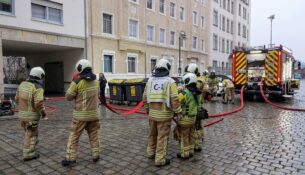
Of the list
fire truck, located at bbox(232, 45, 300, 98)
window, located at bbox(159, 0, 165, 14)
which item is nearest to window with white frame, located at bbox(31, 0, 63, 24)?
fire truck, located at bbox(232, 45, 300, 98)

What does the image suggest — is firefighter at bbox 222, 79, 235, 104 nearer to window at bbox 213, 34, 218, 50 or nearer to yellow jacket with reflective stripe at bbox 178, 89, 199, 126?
yellow jacket with reflective stripe at bbox 178, 89, 199, 126

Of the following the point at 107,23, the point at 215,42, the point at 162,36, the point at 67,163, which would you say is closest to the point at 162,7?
the point at 162,36

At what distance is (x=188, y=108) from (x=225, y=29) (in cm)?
3912

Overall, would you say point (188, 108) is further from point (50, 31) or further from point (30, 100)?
point (50, 31)

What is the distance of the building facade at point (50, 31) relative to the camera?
13883 millimetres

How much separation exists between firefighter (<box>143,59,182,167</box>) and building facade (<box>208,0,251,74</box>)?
31.6 metres

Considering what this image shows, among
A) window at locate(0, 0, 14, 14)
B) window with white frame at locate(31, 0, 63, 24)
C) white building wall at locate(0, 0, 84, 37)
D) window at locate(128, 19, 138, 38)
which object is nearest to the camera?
window at locate(0, 0, 14, 14)

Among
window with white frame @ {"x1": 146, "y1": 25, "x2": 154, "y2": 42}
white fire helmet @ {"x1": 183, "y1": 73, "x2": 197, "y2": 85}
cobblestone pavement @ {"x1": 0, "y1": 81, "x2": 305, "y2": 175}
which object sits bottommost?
cobblestone pavement @ {"x1": 0, "y1": 81, "x2": 305, "y2": 175}

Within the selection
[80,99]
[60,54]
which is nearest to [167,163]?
[80,99]

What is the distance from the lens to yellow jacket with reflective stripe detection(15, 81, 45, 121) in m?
4.53

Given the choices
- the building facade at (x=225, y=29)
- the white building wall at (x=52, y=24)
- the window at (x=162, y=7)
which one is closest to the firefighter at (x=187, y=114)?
the white building wall at (x=52, y=24)

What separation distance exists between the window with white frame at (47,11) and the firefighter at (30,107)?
12.0 meters

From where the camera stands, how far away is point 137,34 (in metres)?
22.8

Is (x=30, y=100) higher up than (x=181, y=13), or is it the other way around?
(x=181, y=13)
